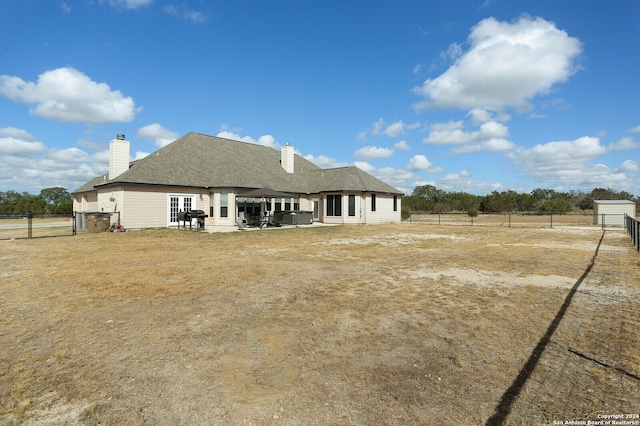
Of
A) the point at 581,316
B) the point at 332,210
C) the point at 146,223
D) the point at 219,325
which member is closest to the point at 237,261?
the point at 219,325

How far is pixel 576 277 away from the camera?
27.1 feet

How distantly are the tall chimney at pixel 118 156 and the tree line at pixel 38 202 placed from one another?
75.3 feet

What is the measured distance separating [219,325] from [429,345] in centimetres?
303

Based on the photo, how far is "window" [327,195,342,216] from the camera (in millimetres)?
30041

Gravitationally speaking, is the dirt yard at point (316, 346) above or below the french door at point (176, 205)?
below

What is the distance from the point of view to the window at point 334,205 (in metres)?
30.0

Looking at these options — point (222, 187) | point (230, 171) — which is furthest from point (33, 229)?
point (230, 171)

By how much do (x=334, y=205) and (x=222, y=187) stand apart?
10.5 m

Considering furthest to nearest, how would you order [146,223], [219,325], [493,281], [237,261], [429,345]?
1. [146,223]
2. [237,261]
3. [493,281]
4. [219,325]
5. [429,345]

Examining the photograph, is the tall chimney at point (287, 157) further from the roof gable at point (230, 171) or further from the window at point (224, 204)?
the window at point (224, 204)

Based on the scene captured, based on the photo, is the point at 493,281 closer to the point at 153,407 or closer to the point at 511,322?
the point at 511,322

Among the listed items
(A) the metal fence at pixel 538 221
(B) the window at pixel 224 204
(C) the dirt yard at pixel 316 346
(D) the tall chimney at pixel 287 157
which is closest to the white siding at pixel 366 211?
(A) the metal fence at pixel 538 221

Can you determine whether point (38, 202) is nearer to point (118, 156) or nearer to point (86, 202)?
point (86, 202)

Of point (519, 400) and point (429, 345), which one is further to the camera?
point (429, 345)
